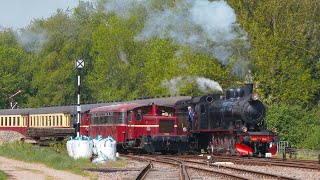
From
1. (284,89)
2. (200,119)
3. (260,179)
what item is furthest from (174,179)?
(284,89)

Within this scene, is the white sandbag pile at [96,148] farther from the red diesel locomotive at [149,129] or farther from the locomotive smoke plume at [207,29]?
the locomotive smoke plume at [207,29]

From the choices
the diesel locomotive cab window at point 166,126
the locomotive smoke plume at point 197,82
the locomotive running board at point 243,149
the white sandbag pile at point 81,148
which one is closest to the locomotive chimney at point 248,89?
the locomotive running board at point 243,149

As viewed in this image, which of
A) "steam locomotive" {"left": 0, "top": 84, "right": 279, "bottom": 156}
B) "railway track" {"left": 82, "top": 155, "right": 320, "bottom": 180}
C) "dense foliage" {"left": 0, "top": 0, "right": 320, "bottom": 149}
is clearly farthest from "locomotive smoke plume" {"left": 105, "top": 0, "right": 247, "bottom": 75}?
"railway track" {"left": 82, "top": 155, "right": 320, "bottom": 180}

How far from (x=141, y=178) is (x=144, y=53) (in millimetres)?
48251

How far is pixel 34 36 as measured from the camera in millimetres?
98312

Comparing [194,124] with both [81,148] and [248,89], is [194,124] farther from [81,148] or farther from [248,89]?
[81,148]

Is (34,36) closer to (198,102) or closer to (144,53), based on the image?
(144,53)

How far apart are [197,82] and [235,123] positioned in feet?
41.0

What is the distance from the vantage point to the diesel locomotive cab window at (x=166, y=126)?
34094mm

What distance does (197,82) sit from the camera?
43031mm

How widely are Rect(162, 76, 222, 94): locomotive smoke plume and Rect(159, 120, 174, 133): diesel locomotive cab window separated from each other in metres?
6.17

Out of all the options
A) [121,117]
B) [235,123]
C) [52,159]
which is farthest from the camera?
[121,117]

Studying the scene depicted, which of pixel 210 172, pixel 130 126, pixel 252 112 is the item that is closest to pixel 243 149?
pixel 252 112

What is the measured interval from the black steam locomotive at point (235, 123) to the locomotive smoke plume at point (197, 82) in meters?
7.09
